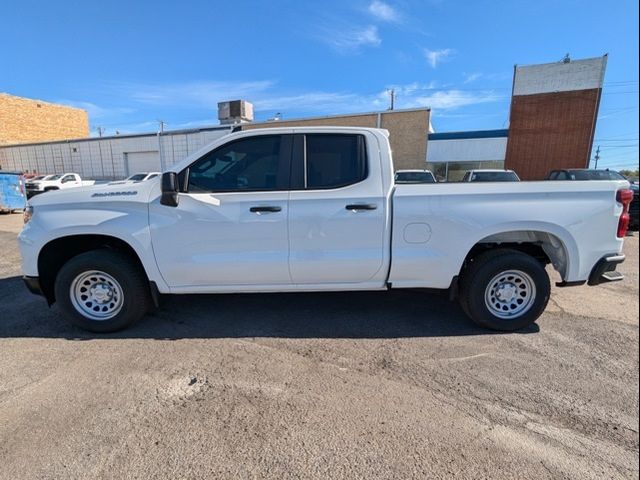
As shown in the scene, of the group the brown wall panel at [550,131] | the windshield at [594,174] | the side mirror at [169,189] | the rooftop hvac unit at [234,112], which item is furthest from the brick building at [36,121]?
the windshield at [594,174]

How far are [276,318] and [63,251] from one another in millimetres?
2343

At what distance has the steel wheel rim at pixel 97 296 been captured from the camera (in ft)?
11.7

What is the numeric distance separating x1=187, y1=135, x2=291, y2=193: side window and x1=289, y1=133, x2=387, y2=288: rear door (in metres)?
0.16

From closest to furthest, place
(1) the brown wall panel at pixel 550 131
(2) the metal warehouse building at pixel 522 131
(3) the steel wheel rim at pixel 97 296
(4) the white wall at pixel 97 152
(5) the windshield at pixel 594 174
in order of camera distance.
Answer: (3) the steel wheel rim at pixel 97 296 → (5) the windshield at pixel 594 174 → (2) the metal warehouse building at pixel 522 131 → (1) the brown wall panel at pixel 550 131 → (4) the white wall at pixel 97 152

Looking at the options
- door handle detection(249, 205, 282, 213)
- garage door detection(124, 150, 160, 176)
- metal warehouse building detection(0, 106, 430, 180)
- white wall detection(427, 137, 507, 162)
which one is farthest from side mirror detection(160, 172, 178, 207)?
garage door detection(124, 150, 160, 176)

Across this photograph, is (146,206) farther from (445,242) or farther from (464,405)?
(464,405)

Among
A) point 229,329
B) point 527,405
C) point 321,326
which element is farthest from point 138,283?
point 527,405

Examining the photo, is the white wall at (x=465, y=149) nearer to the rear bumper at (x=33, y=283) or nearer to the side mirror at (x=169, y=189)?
the side mirror at (x=169, y=189)

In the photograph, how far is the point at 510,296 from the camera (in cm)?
366

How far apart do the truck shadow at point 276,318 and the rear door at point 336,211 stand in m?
0.54

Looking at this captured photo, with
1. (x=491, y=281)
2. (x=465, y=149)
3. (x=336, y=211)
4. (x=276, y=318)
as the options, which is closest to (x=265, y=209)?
(x=336, y=211)

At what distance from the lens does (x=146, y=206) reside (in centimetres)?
340

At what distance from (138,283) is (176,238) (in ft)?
2.17

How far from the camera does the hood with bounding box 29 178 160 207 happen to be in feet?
11.2
